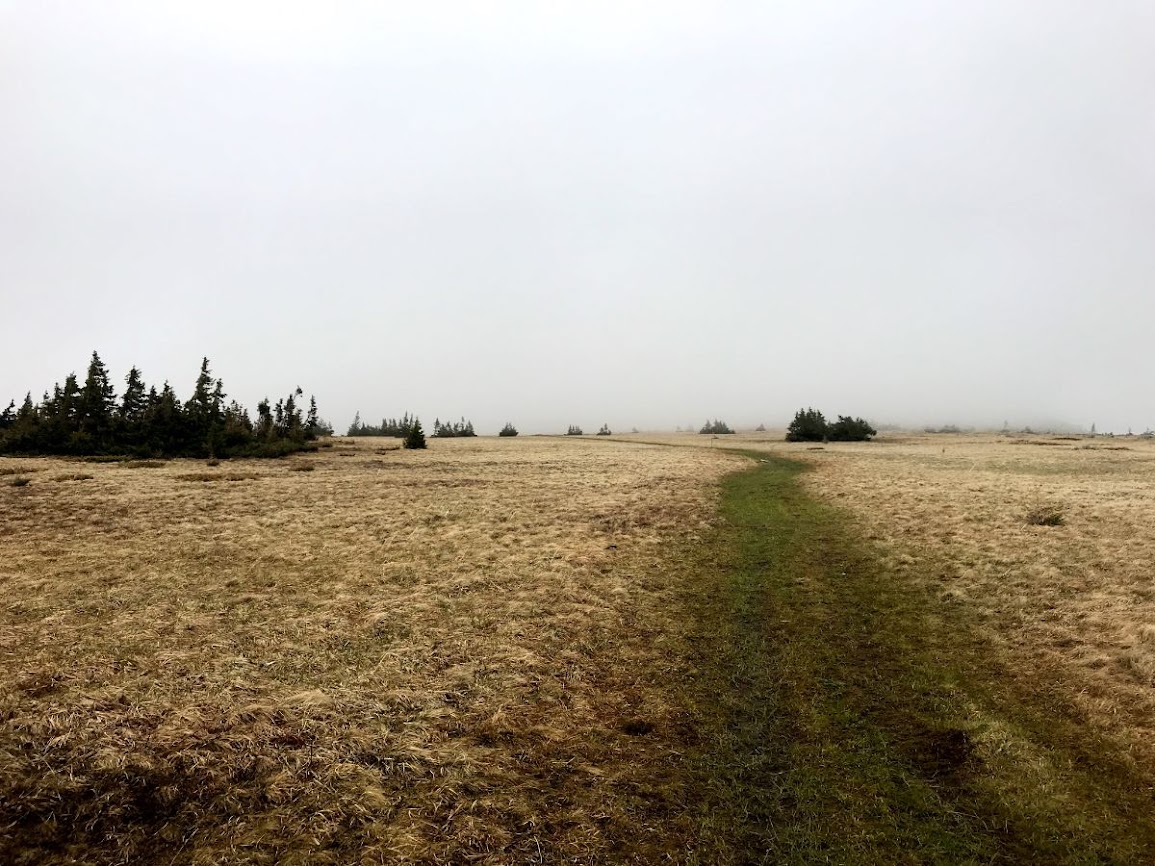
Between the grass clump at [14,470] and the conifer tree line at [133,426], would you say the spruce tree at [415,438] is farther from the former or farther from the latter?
the grass clump at [14,470]

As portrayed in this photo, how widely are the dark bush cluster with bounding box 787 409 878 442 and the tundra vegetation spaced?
72.9 m

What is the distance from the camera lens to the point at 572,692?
10.8 metres

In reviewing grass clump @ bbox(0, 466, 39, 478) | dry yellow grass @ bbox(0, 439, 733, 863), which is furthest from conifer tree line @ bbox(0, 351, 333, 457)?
dry yellow grass @ bbox(0, 439, 733, 863)

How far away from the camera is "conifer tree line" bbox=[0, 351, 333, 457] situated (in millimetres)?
49469

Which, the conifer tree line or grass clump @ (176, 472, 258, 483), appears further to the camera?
the conifer tree line

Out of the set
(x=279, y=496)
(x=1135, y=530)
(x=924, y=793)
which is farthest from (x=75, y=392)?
(x=1135, y=530)

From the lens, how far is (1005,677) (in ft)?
36.6

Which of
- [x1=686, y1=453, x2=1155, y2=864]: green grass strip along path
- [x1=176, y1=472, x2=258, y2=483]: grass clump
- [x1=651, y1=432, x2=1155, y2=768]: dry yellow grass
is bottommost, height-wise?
[x1=686, y1=453, x2=1155, y2=864]: green grass strip along path

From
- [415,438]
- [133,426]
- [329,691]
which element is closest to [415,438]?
[415,438]

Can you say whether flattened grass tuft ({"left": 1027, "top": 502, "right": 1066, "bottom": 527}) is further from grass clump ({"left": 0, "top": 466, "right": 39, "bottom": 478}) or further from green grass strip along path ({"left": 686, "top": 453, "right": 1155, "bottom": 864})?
grass clump ({"left": 0, "top": 466, "right": 39, "bottom": 478})

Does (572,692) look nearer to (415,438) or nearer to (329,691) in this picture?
(329,691)

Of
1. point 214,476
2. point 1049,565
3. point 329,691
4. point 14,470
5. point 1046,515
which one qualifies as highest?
point 14,470

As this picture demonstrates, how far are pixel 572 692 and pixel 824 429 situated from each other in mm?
92910

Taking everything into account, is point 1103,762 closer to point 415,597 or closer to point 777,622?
point 777,622
